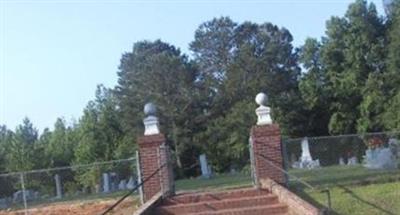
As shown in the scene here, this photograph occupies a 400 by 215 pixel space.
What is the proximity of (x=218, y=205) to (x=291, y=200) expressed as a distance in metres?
1.89

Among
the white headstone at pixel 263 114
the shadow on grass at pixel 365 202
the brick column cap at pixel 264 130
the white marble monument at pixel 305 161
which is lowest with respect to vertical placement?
the shadow on grass at pixel 365 202

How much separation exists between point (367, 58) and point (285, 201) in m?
47.9

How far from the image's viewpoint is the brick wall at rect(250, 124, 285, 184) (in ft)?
54.3

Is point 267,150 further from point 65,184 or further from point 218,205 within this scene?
point 65,184

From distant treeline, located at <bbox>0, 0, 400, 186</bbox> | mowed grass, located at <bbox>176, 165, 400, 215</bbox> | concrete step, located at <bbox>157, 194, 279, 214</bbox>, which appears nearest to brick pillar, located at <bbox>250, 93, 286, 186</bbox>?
mowed grass, located at <bbox>176, 165, 400, 215</bbox>

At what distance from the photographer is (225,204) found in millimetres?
14641

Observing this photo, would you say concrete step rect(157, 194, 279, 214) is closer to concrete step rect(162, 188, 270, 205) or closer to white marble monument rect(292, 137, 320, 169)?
concrete step rect(162, 188, 270, 205)

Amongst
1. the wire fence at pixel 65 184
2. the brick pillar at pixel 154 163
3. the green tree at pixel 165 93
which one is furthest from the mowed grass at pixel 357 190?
the green tree at pixel 165 93

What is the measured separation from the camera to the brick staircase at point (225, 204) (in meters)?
14.1

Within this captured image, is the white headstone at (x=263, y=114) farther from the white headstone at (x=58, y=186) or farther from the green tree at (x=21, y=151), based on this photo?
the green tree at (x=21, y=151)

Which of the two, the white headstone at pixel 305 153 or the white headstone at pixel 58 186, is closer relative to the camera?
the white headstone at pixel 305 153

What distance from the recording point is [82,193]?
25312mm

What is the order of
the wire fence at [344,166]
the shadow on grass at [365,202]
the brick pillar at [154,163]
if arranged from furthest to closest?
the brick pillar at [154,163]
the wire fence at [344,166]
the shadow on grass at [365,202]

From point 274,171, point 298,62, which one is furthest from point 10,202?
point 298,62
